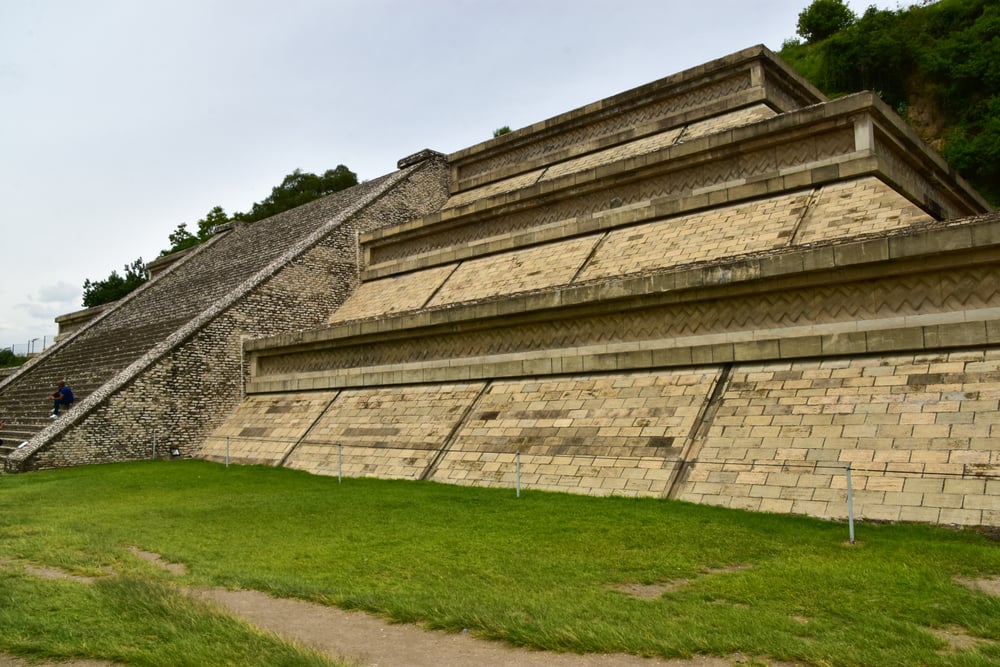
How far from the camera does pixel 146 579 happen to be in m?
5.32

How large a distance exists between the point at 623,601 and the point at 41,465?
1270cm

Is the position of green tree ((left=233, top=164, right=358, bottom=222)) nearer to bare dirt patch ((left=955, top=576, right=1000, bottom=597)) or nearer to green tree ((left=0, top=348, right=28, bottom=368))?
green tree ((left=0, top=348, right=28, bottom=368))

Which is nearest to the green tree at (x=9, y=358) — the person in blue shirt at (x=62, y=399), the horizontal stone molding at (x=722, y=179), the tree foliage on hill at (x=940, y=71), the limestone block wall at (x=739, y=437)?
the person in blue shirt at (x=62, y=399)

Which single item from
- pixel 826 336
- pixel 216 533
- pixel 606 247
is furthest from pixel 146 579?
pixel 606 247

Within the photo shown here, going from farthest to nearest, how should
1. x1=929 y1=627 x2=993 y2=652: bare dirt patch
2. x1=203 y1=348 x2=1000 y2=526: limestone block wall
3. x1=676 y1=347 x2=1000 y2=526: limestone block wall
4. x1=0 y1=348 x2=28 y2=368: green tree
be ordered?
x1=0 y1=348 x2=28 y2=368: green tree, x1=203 y1=348 x2=1000 y2=526: limestone block wall, x1=676 y1=347 x2=1000 y2=526: limestone block wall, x1=929 y1=627 x2=993 y2=652: bare dirt patch

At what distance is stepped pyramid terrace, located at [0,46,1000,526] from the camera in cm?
720

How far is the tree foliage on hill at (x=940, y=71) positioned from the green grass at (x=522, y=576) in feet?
70.4

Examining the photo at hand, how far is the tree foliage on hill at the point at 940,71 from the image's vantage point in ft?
74.2

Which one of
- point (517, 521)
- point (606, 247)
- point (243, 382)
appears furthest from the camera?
point (243, 382)

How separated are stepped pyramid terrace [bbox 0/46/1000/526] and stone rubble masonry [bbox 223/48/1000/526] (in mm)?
37

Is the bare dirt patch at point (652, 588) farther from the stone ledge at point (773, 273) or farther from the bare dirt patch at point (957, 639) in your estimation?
the stone ledge at point (773, 273)

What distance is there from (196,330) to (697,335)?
11283 millimetres

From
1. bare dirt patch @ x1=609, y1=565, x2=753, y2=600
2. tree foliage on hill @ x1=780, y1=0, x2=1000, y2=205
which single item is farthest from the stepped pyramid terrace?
tree foliage on hill @ x1=780, y1=0, x2=1000, y2=205

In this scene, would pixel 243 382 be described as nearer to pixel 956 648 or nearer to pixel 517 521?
pixel 517 521
